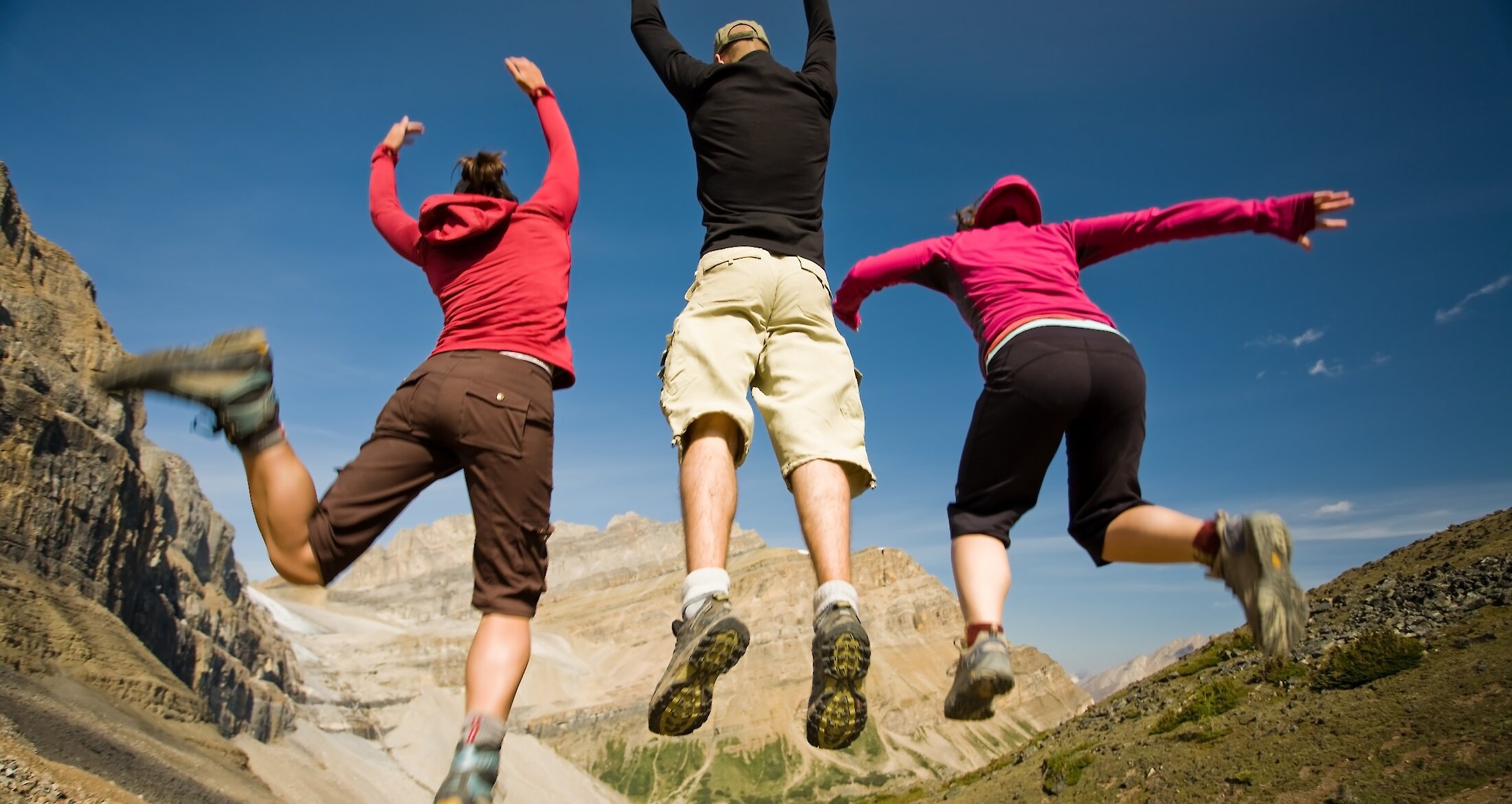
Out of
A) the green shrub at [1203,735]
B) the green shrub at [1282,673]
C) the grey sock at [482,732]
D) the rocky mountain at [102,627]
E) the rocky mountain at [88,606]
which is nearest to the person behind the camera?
the grey sock at [482,732]

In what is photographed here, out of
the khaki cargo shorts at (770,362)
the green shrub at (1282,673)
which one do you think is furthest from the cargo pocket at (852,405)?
the green shrub at (1282,673)

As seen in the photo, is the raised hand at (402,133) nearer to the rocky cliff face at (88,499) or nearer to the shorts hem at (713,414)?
the shorts hem at (713,414)

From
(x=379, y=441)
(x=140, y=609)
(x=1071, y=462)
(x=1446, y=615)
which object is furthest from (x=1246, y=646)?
(x=140, y=609)

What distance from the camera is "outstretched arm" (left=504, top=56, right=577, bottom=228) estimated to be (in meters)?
5.28

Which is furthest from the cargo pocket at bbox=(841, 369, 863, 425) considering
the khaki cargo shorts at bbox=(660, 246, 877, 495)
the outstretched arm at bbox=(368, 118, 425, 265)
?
the outstretched arm at bbox=(368, 118, 425, 265)

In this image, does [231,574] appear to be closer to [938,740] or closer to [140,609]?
[140,609]

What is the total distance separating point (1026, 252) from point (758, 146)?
168cm

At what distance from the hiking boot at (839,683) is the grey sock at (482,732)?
1.39 meters

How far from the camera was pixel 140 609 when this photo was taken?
224 feet

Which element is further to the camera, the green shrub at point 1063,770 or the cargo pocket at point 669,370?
the green shrub at point 1063,770

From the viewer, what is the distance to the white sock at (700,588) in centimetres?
383

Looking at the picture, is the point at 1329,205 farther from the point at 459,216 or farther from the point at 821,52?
the point at 459,216

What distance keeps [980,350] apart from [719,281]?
1.54 metres

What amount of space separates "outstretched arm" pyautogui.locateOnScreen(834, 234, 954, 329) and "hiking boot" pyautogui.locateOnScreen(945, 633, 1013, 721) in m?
2.13
